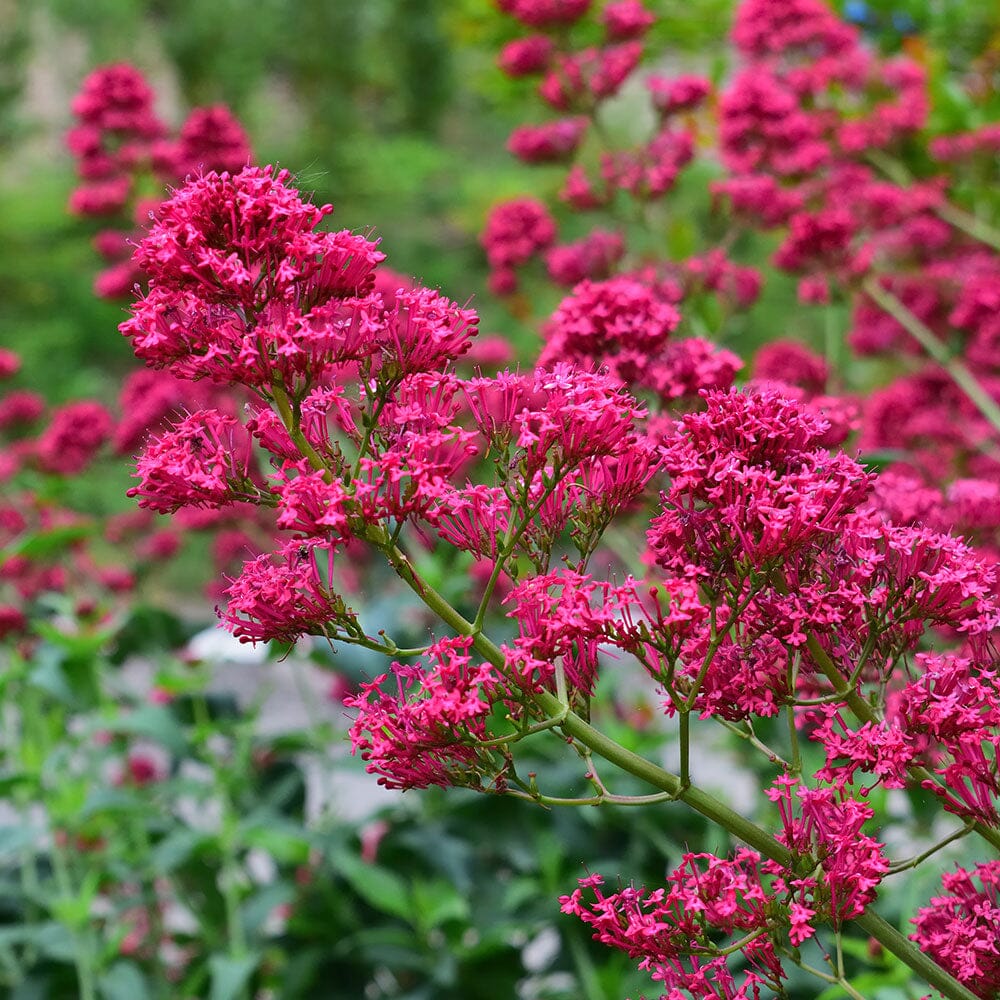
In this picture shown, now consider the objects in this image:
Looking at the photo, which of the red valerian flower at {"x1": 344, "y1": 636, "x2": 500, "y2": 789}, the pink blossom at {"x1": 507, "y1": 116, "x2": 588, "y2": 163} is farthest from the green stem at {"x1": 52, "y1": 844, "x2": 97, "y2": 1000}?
the pink blossom at {"x1": 507, "y1": 116, "x2": 588, "y2": 163}

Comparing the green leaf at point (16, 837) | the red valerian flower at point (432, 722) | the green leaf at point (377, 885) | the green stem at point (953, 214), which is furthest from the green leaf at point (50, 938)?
the green stem at point (953, 214)

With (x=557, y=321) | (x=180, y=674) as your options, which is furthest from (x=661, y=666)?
(x=180, y=674)

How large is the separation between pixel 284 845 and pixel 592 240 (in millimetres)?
1310

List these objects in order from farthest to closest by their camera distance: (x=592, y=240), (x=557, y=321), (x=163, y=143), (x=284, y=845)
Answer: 1. (x=163, y=143)
2. (x=592, y=240)
3. (x=284, y=845)
4. (x=557, y=321)

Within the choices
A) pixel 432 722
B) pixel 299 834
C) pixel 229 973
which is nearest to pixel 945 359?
pixel 299 834

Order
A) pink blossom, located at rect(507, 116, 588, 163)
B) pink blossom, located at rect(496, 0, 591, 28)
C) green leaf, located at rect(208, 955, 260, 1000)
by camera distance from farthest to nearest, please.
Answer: pink blossom, located at rect(507, 116, 588, 163), pink blossom, located at rect(496, 0, 591, 28), green leaf, located at rect(208, 955, 260, 1000)

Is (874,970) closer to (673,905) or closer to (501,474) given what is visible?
(673,905)

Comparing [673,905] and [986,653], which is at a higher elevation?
[986,653]

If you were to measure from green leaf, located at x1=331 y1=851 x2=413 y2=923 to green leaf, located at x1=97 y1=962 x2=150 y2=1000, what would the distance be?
41 centimetres

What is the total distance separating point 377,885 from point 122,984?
50cm

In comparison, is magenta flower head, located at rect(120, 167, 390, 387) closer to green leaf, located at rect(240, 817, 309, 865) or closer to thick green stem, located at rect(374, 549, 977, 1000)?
thick green stem, located at rect(374, 549, 977, 1000)

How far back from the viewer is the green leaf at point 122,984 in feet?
7.32

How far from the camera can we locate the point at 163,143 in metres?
2.91

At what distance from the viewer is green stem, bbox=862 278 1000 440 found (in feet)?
7.96
